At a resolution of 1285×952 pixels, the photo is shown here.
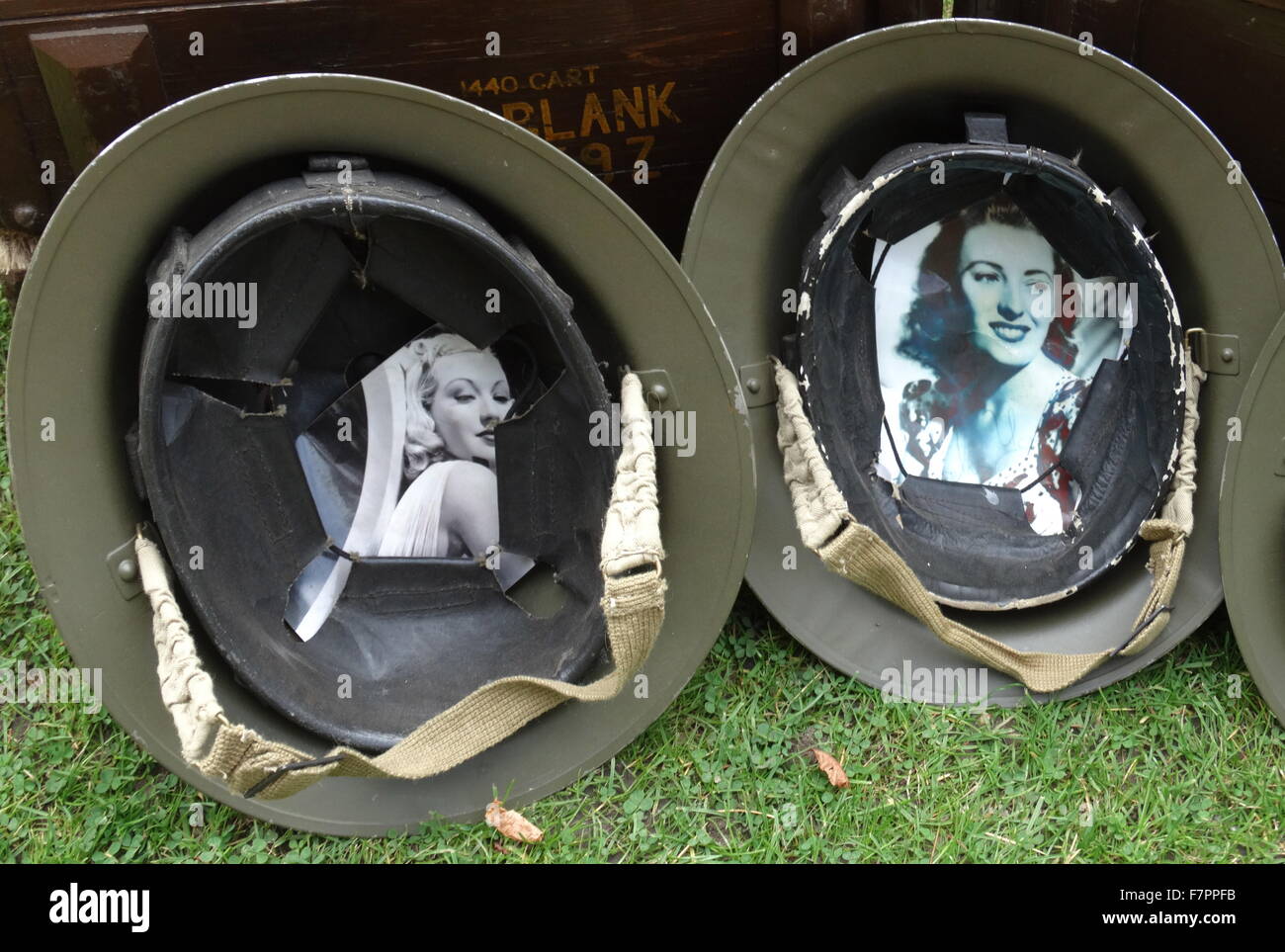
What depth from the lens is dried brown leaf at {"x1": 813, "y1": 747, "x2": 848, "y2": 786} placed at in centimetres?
202

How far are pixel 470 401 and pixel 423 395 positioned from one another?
7 cm

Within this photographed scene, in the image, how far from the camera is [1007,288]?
229cm

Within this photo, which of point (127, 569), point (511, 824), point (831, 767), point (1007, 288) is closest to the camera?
point (127, 569)

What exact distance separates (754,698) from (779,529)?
0.28m

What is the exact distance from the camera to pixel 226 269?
1792mm

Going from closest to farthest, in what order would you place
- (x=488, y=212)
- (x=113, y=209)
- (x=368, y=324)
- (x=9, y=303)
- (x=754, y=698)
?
(x=113, y=209) → (x=488, y=212) → (x=368, y=324) → (x=754, y=698) → (x=9, y=303)

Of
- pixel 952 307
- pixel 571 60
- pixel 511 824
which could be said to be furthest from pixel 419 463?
pixel 952 307

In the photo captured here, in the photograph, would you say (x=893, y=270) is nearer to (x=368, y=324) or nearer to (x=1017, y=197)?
(x=1017, y=197)

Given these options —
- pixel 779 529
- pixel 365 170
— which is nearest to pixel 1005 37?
pixel 779 529

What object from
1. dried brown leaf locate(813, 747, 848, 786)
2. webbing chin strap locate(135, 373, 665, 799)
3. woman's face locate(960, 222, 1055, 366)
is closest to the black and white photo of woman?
webbing chin strap locate(135, 373, 665, 799)

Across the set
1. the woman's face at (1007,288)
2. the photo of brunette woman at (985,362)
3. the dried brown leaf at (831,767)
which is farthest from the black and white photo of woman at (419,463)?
the woman's face at (1007,288)

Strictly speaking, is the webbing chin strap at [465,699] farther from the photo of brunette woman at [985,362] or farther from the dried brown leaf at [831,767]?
the photo of brunette woman at [985,362]

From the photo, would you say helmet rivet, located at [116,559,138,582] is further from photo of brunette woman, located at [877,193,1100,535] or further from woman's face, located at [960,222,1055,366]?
woman's face, located at [960,222,1055,366]

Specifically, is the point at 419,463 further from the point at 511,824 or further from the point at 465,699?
the point at 511,824
